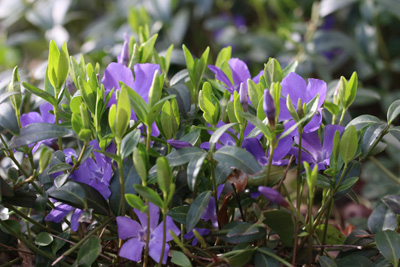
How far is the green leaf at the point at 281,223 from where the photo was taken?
1.85 feet

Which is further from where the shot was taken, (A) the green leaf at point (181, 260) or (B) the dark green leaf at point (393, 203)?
(B) the dark green leaf at point (393, 203)

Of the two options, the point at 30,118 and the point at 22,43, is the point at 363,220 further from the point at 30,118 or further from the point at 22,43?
the point at 22,43

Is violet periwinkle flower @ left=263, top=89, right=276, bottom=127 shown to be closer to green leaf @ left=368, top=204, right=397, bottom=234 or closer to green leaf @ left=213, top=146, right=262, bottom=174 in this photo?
green leaf @ left=213, top=146, right=262, bottom=174

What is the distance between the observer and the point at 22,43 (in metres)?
1.98

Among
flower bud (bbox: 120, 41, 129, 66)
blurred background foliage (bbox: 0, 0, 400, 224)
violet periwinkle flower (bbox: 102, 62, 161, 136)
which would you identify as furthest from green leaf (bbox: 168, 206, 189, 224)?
blurred background foliage (bbox: 0, 0, 400, 224)

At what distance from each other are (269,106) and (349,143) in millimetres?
111

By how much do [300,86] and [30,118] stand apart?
0.37 metres

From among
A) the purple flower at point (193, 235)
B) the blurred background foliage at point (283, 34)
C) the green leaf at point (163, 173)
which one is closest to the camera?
the green leaf at point (163, 173)

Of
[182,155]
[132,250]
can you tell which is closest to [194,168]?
[182,155]

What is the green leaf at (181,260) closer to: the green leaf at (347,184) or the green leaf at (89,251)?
the green leaf at (89,251)

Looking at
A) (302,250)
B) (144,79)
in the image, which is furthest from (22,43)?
(302,250)

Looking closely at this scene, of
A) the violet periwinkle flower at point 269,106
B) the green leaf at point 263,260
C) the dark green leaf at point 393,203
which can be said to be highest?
the violet periwinkle flower at point 269,106

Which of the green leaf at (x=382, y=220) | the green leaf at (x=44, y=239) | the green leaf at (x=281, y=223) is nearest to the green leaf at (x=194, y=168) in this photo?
the green leaf at (x=281, y=223)

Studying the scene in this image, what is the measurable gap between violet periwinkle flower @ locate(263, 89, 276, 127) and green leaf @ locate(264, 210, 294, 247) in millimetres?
111
